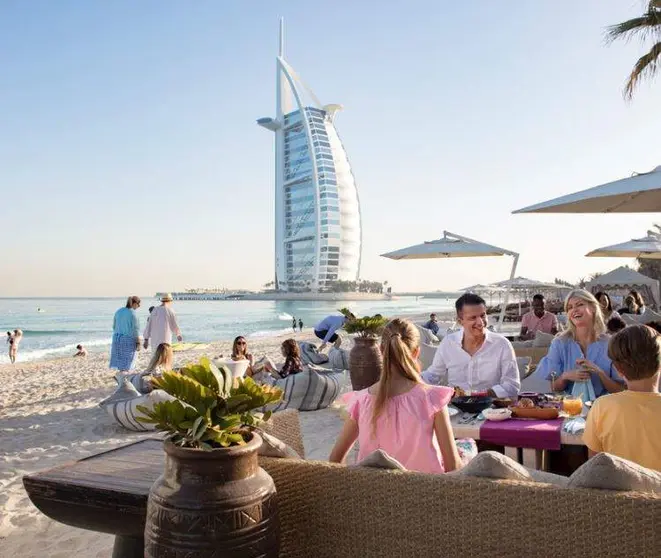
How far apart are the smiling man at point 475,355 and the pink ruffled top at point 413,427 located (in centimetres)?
136

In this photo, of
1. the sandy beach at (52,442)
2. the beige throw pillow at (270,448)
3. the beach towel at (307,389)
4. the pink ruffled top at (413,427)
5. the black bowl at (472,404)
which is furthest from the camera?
the beach towel at (307,389)

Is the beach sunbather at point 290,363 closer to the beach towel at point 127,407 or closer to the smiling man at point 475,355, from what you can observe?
the beach towel at point 127,407

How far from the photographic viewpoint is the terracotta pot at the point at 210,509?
1.53 metres

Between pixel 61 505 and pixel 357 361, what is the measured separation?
4.69m

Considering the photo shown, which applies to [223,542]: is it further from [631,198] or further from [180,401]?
[631,198]

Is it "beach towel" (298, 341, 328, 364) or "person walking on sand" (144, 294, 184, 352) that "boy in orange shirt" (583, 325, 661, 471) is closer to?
"beach towel" (298, 341, 328, 364)

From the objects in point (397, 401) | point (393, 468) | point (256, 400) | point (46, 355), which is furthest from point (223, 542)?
point (46, 355)

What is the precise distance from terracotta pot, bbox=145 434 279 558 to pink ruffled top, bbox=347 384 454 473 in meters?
0.80

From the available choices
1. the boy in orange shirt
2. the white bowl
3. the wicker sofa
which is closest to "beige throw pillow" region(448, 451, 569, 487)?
the wicker sofa

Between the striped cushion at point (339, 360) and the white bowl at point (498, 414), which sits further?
the striped cushion at point (339, 360)

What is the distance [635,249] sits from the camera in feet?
31.2

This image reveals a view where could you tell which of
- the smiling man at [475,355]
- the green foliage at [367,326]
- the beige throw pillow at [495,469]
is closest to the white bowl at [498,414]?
the smiling man at [475,355]

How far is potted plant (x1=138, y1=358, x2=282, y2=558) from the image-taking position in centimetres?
154

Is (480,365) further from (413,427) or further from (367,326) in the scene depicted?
(367,326)
